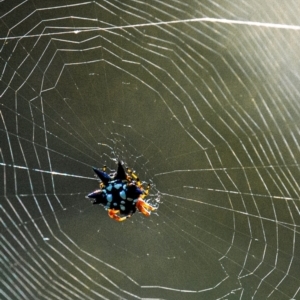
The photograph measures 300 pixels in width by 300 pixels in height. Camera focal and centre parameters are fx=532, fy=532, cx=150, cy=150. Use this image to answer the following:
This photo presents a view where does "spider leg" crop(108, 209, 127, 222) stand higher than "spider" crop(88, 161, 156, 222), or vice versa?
"spider" crop(88, 161, 156, 222)

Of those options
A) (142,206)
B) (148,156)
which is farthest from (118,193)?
(148,156)

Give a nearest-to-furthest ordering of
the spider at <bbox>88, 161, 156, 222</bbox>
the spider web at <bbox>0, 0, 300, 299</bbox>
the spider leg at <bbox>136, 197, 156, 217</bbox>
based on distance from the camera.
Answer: the spider at <bbox>88, 161, 156, 222</bbox>, the spider leg at <bbox>136, 197, 156, 217</bbox>, the spider web at <bbox>0, 0, 300, 299</bbox>

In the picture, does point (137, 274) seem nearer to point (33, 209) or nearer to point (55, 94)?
point (33, 209)

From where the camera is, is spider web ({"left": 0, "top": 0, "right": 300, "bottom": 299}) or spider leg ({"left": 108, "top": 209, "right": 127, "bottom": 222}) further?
spider web ({"left": 0, "top": 0, "right": 300, "bottom": 299})

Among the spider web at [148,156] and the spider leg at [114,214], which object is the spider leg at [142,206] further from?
the spider web at [148,156]

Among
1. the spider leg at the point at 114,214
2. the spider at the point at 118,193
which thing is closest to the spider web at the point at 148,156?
the spider leg at the point at 114,214

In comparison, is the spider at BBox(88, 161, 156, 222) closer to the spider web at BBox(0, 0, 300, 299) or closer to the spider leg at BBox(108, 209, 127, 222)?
the spider leg at BBox(108, 209, 127, 222)

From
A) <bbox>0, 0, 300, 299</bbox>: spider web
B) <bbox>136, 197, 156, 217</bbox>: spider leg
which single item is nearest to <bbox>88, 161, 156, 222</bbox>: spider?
<bbox>136, 197, 156, 217</bbox>: spider leg

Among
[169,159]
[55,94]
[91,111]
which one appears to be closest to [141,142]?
[169,159]
